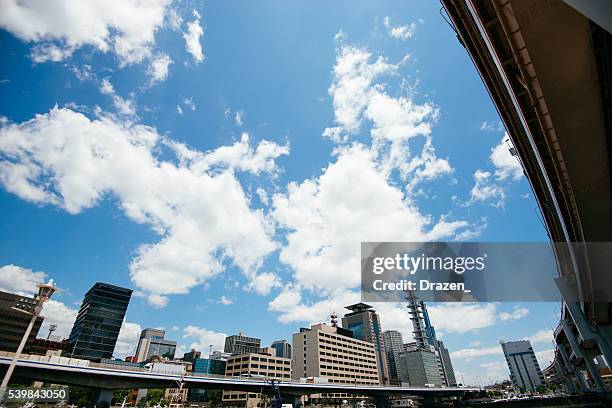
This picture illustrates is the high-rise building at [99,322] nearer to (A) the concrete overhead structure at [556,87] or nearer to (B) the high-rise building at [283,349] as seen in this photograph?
(B) the high-rise building at [283,349]

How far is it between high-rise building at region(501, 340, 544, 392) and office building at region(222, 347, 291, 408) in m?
174

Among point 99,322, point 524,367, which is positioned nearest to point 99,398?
point 99,322

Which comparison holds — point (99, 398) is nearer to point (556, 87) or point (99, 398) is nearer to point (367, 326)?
point (556, 87)

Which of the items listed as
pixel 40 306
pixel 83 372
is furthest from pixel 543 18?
pixel 83 372

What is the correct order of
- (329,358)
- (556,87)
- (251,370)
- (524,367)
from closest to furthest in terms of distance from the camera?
(556,87), (251,370), (329,358), (524,367)

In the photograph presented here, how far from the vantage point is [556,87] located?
1023 cm

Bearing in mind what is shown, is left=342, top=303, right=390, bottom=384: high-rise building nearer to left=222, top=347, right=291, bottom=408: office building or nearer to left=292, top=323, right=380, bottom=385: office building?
left=292, top=323, right=380, bottom=385: office building

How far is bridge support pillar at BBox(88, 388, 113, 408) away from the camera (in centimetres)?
4178

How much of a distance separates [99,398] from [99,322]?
460 ft

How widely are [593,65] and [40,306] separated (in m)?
26.4

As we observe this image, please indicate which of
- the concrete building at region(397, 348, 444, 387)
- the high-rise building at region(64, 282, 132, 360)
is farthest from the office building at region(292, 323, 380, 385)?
the high-rise building at region(64, 282, 132, 360)

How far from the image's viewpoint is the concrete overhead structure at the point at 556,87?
28.8ft

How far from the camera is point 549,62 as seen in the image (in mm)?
9586

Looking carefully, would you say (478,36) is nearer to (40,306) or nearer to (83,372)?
(40,306)
